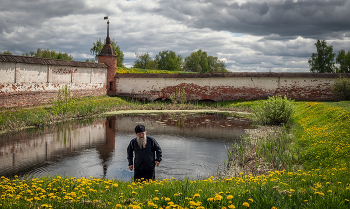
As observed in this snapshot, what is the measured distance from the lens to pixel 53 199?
14.5 ft

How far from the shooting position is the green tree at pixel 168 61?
223 ft

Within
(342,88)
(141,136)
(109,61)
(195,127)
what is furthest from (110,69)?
(141,136)

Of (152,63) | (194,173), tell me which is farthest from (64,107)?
(152,63)

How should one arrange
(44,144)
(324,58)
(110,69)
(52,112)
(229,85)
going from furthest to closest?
(324,58) → (110,69) → (229,85) → (52,112) → (44,144)

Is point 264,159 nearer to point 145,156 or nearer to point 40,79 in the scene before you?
point 145,156

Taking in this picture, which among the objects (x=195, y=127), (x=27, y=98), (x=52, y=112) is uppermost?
(x=27, y=98)

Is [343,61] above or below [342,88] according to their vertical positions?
above

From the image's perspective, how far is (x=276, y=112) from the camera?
14.3 meters

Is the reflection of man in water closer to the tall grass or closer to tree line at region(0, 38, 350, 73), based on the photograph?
the tall grass

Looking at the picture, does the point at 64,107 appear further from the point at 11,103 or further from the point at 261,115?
the point at 261,115

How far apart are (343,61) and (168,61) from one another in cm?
3572

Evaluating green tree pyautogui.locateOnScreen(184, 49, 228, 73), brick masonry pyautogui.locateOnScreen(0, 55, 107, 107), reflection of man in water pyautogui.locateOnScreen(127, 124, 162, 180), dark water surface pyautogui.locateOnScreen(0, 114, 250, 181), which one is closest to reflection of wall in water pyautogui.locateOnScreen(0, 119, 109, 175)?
dark water surface pyautogui.locateOnScreen(0, 114, 250, 181)

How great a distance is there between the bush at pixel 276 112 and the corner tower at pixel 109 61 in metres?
16.6

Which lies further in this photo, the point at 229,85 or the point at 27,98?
the point at 229,85
